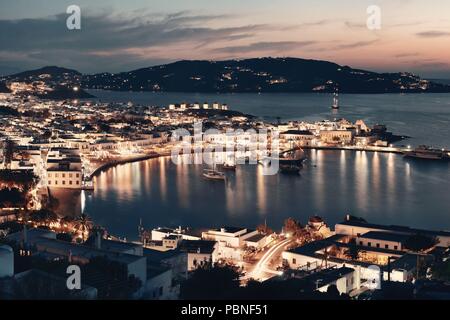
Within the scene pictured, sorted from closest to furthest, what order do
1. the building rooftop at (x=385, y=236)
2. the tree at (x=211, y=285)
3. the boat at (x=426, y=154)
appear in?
1. the tree at (x=211, y=285)
2. the building rooftop at (x=385, y=236)
3. the boat at (x=426, y=154)

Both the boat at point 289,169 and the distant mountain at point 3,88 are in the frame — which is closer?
the boat at point 289,169

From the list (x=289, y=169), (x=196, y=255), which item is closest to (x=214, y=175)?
(x=289, y=169)

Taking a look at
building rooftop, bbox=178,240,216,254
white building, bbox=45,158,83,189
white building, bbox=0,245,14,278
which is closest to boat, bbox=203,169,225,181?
white building, bbox=45,158,83,189

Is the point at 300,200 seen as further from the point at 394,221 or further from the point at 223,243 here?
the point at 223,243

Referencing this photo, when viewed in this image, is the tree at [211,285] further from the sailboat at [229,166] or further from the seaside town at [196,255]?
the sailboat at [229,166]

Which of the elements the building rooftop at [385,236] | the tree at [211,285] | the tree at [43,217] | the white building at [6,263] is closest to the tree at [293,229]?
the building rooftop at [385,236]

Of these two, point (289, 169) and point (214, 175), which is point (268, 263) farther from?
point (289, 169)

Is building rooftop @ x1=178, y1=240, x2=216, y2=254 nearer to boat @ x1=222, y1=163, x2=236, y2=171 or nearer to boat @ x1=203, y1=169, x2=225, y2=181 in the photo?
boat @ x1=203, y1=169, x2=225, y2=181

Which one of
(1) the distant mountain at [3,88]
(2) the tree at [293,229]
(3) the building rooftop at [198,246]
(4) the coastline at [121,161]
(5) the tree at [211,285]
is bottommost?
(2) the tree at [293,229]

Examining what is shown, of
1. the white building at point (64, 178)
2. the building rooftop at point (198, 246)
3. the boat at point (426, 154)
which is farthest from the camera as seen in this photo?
the boat at point (426, 154)
